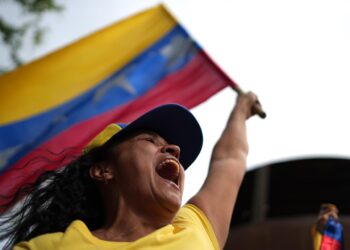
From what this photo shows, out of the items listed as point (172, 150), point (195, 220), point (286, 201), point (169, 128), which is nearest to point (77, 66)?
point (169, 128)

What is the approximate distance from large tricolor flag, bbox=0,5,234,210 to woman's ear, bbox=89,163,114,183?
4.36 feet

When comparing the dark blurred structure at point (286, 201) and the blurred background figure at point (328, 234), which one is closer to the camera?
the blurred background figure at point (328, 234)

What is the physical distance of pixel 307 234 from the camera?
11.8 metres

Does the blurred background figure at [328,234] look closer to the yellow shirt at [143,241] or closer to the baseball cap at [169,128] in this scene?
the baseball cap at [169,128]

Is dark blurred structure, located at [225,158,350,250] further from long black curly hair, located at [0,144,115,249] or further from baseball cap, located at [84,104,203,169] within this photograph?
long black curly hair, located at [0,144,115,249]

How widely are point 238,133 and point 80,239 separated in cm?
138

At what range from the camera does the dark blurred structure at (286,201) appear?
39.4 feet

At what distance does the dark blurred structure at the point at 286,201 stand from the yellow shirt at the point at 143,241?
31.6 ft

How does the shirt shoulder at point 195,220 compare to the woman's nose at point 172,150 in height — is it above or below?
below

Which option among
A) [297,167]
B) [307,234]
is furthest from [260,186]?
[307,234]

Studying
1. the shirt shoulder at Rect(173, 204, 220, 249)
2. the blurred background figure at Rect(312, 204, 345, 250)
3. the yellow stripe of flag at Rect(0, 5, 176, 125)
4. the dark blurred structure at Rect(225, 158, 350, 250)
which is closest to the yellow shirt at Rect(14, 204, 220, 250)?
the shirt shoulder at Rect(173, 204, 220, 249)

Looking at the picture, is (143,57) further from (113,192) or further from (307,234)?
(307,234)

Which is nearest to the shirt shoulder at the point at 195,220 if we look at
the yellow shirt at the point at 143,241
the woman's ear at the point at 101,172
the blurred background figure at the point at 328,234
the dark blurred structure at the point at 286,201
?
the yellow shirt at the point at 143,241

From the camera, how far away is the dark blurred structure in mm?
12000
